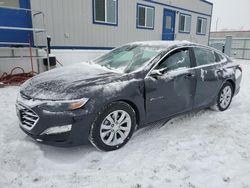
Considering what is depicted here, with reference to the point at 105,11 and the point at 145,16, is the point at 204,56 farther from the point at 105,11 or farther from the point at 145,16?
the point at 145,16

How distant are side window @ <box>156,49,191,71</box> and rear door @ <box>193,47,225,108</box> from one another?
0.80 feet

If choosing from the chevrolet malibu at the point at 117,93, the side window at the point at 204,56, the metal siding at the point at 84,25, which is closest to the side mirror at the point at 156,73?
the chevrolet malibu at the point at 117,93

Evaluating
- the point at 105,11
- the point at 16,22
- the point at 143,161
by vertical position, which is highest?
the point at 105,11

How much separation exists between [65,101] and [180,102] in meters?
1.97

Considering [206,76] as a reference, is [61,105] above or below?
below

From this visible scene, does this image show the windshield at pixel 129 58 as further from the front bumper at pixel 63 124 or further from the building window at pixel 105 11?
the building window at pixel 105 11

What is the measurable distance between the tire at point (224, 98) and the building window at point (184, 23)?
10738mm

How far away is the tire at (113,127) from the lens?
2.92m

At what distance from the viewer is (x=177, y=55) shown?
3850 mm

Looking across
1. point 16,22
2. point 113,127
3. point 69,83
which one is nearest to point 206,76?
point 113,127

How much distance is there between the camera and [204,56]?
4.41 metres

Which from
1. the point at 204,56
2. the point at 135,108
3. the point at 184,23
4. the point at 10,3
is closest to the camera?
the point at 135,108

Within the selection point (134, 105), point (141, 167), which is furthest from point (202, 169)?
point (134, 105)

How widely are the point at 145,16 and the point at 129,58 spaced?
885 cm
